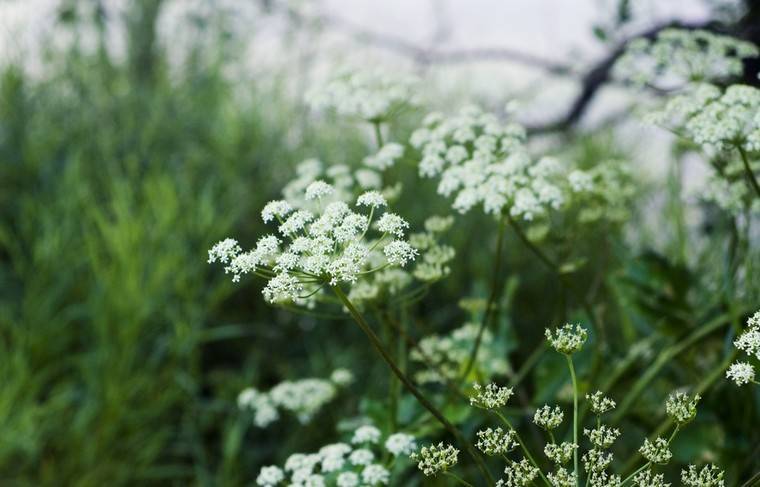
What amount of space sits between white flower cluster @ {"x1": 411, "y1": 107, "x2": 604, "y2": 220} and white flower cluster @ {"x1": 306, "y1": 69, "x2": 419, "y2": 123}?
0.28 feet

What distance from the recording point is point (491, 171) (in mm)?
1173

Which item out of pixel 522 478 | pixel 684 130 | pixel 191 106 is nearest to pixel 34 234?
pixel 191 106

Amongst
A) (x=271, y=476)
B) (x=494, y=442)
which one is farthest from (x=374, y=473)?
(x=494, y=442)

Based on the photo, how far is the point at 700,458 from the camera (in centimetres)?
155

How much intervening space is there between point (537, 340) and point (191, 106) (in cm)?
171

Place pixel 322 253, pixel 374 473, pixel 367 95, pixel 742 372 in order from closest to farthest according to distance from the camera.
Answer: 1. pixel 742 372
2. pixel 322 253
3. pixel 374 473
4. pixel 367 95

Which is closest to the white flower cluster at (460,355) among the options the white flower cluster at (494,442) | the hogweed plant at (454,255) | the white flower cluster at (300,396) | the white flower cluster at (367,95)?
the hogweed plant at (454,255)

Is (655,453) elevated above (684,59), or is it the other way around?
(684,59)

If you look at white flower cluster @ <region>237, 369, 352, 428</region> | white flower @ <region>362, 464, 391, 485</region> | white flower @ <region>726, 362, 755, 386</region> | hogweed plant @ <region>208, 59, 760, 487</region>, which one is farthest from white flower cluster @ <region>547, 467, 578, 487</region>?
white flower cluster @ <region>237, 369, 352, 428</region>

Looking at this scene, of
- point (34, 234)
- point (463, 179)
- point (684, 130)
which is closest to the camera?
point (463, 179)

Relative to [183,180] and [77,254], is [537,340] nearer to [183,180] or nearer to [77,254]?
[183,180]

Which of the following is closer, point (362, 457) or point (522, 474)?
point (522, 474)

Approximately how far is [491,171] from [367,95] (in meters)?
0.34

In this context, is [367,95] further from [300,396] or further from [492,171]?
[300,396]
